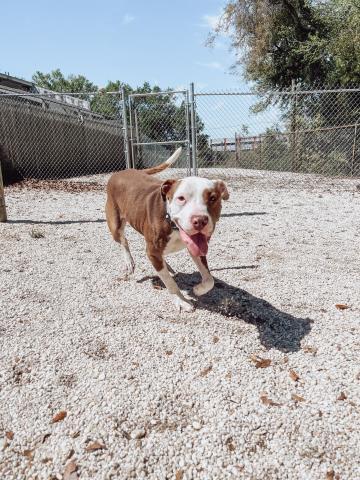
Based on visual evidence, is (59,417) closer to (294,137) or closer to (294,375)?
(294,375)

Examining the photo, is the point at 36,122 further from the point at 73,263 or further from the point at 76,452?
the point at 76,452

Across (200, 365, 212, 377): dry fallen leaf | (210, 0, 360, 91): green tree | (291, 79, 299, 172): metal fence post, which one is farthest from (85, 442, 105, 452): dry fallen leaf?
(210, 0, 360, 91): green tree

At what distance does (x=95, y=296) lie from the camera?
346cm

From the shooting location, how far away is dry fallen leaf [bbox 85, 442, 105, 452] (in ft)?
6.05

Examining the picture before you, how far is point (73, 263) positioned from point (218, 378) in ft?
8.11

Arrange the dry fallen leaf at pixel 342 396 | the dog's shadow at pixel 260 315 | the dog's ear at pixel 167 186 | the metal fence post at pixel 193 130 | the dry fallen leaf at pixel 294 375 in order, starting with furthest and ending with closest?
1. the metal fence post at pixel 193 130
2. the dog's ear at pixel 167 186
3. the dog's shadow at pixel 260 315
4. the dry fallen leaf at pixel 294 375
5. the dry fallen leaf at pixel 342 396

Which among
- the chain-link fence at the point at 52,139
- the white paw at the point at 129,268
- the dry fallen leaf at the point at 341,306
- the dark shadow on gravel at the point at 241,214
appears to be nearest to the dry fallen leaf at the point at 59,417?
the white paw at the point at 129,268

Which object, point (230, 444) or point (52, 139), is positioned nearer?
point (230, 444)

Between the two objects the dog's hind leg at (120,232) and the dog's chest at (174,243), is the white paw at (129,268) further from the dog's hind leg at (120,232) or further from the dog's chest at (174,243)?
the dog's chest at (174,243)

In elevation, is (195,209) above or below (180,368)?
above

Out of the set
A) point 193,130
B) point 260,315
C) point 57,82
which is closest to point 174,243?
point 260,315

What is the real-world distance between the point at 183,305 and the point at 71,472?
1616 millimetres

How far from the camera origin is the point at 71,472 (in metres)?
1.74

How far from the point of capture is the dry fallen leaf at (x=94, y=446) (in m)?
1.84
